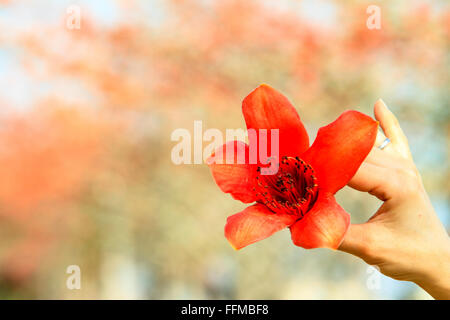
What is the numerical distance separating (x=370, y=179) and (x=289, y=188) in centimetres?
12

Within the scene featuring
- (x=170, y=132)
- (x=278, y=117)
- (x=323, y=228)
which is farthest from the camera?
(x=170, y=132)

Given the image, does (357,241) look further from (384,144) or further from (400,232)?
(384,144)

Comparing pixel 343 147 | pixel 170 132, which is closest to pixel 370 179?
pixel 343 147

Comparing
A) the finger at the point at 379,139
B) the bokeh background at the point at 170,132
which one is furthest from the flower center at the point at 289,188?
the bokeh background at the point at 170,132

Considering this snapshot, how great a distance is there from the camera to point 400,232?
66cm

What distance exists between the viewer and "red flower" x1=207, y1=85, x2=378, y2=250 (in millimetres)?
604

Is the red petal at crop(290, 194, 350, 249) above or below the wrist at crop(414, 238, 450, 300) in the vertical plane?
above

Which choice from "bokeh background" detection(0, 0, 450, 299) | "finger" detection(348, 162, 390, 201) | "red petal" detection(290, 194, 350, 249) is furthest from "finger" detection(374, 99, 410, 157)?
"bokeh background" detection(0, 0, 450, 299)

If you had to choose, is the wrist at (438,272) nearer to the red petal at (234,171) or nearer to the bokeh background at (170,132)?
the red petal at (234,171)

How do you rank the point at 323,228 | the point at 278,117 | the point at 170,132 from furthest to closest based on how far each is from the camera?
1. the point at 170,132
2. the point at 278,117
3. the point at 323,228

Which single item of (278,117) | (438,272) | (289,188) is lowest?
(438,272)

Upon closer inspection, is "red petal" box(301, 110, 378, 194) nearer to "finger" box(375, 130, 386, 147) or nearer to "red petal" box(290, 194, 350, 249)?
"red petal" box(290, 194, 350, 249)

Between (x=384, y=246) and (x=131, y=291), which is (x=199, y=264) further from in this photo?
(x=384, y=246)

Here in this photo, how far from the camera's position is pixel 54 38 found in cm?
276
